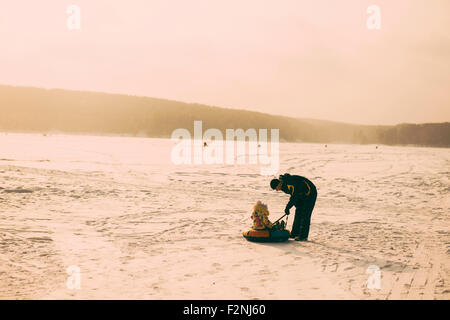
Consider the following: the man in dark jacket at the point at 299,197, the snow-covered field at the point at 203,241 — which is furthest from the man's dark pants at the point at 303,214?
the snow-covered field at the point at 203,241

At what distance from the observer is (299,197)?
8.64m

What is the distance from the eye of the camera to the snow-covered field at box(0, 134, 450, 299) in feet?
19.5

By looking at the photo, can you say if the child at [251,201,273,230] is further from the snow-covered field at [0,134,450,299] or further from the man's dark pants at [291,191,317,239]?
the man's dark pants at [291,191,317,239]

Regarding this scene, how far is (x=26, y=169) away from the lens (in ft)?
61.2

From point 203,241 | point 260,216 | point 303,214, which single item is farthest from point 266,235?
point 203,241

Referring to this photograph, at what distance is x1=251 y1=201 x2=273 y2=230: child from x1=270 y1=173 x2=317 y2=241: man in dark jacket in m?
0.41

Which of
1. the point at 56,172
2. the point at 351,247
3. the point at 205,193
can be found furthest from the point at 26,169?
the point at 351,247

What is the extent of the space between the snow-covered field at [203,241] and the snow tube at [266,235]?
189 millimetres

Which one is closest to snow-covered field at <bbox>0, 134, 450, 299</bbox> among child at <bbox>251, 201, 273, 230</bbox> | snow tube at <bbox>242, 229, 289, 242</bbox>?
snow tube at <bbox>242, 229, 289, 242</bbox>

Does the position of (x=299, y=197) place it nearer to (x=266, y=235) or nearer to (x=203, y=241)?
(x=266, y=235)

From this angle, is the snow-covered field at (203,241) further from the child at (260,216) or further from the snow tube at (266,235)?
the child at (260,216)

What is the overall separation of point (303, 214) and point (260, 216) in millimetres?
972
